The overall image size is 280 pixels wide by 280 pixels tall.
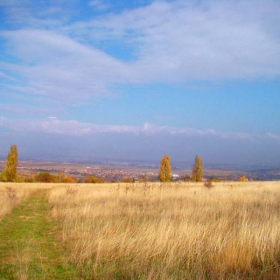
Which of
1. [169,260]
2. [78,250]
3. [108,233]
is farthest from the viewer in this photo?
[108,233]

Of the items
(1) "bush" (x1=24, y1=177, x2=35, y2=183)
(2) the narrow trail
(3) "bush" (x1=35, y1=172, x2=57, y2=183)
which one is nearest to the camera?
(2) the narrow trail

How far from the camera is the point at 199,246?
560 cm

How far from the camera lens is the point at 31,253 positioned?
604 cm

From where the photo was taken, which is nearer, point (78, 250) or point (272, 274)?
point (272, 274)

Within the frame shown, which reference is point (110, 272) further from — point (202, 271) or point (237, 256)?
point (237, 256)

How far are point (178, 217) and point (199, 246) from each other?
Result: 2.90m

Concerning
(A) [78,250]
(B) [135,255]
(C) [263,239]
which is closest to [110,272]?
(B) [135,255]

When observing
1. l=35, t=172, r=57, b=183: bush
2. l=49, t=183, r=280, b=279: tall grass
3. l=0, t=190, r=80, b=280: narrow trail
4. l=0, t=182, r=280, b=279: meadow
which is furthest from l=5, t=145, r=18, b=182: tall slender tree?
l=49, t=183, r=280, b=279: tall grass

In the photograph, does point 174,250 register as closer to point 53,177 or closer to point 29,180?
point 29,180

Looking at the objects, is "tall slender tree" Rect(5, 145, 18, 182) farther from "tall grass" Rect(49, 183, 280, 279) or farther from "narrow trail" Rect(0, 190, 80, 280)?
"tall grass" Rect(49, 183, 280, 279)

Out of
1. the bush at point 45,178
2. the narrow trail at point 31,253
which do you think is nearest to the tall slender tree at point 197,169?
the bush at point 45,178

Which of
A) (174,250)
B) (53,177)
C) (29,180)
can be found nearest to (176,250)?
(174,250)

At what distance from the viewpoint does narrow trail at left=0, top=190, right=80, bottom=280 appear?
499 centimetres

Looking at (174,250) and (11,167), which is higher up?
(174,250)
